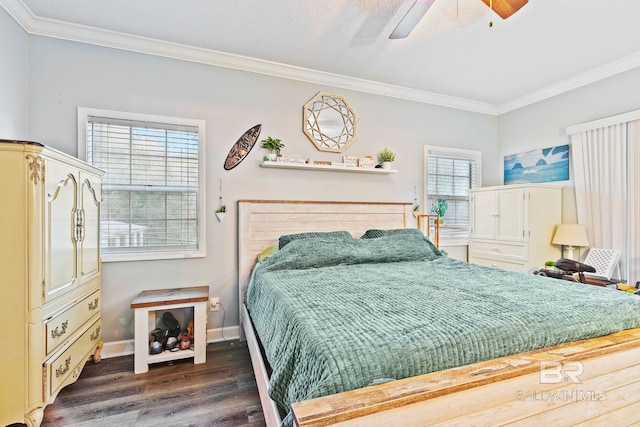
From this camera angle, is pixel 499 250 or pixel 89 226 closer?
pixel 89 226

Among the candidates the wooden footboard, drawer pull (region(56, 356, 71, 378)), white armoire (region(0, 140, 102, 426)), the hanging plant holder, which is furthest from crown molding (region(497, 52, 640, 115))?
drawer pull (region(56, 356, 71, 378))

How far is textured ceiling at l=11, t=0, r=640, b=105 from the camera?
2062 mm

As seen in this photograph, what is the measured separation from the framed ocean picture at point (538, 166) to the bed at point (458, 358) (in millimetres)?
2109

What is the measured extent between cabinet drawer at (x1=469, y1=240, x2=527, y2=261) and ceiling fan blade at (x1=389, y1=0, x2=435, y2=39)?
2.53m

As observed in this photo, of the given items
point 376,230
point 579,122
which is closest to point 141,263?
point 376,230

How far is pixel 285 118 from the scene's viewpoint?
295cm

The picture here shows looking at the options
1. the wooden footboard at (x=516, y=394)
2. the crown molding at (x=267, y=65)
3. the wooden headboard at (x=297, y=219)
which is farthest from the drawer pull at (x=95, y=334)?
A: the crown molding at (x=267, y=65)

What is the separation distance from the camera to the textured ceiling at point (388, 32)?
2062 millimetres

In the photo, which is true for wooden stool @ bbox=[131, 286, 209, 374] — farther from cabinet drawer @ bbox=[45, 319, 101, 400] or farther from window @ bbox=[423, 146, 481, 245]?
window @ bbox=[423, 146, 481, 245]

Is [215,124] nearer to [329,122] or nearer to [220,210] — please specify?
[220,210]

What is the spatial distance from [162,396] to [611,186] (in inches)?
163

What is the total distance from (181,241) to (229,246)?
408 millimetres

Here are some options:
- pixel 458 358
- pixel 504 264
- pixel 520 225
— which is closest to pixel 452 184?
pixel 520 225

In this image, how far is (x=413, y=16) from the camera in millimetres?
1690
